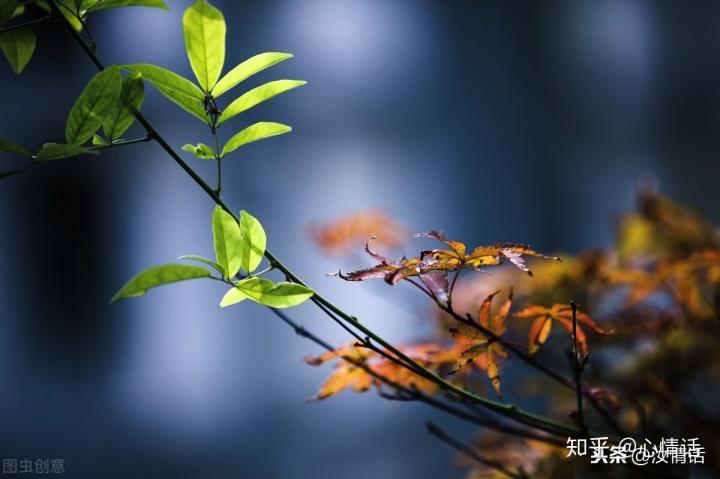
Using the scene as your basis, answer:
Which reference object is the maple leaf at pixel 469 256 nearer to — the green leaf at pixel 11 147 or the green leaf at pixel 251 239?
the green leaf at pixel 251 239

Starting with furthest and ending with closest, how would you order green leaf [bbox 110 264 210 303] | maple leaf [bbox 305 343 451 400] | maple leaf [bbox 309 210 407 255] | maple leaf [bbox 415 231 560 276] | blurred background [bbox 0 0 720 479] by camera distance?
blurred background [bbox 0 0 720 479]
maple leaf [bbox 309 210 407 255]
maple leaf [bbox 305 343 451 400]
maple leaf [bbox 415 231 560 276]
green leaf [bbox 110 264 210 303]

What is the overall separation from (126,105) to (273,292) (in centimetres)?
16

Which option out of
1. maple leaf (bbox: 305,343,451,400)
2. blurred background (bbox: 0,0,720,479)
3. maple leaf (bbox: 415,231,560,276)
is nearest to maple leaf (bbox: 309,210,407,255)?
maple leaf (bbox: 305,343,451,400)

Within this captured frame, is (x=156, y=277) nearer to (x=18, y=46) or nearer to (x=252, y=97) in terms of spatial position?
(x=252, y=97)

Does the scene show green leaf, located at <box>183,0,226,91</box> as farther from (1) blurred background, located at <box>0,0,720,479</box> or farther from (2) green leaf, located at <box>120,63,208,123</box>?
(1) blurred background, located at <box>0,0,720,479</box>

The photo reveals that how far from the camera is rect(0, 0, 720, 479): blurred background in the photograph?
2.18 metres

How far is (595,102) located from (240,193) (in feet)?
4.83

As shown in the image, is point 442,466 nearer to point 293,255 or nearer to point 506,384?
point 506,384

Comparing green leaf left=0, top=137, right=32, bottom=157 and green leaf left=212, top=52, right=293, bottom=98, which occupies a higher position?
green leaf left=212, top=52, right=293, bottom=98

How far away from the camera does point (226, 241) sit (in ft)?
1.43

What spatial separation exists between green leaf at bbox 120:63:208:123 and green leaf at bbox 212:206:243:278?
0.07 meters

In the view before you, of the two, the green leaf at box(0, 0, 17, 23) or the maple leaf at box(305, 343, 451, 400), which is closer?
the green leaf at box(0, 0, 17, 23)

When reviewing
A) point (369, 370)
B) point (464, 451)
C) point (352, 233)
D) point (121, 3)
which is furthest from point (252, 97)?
point (352, 233)

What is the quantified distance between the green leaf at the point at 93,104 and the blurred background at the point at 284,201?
1.65 m
